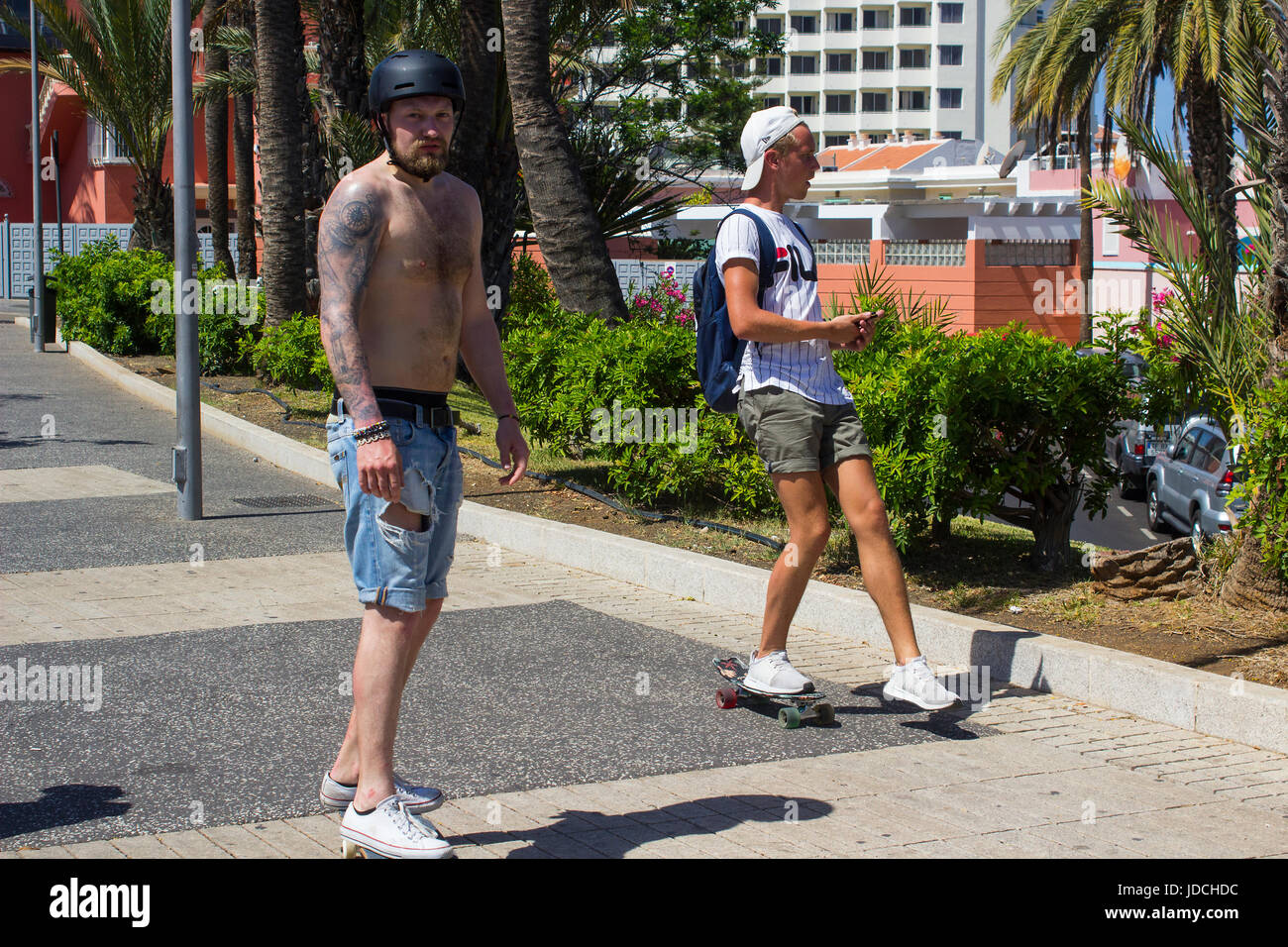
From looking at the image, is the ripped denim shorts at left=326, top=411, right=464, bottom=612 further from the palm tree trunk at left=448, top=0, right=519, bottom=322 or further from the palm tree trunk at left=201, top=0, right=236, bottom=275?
the palm tree trunk at left=201, top=0, right=236, bottom=275

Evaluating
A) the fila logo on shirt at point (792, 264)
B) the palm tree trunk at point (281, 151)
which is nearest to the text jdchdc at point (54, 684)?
the fila logo on shirt at point (792, 264)

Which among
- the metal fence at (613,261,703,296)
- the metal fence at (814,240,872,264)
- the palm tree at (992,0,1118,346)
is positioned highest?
the palm tree at (992,0,1118,346)

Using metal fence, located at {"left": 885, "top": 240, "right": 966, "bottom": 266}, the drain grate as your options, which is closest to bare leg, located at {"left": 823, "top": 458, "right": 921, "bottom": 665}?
the drain grate

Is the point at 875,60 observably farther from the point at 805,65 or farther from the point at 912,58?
the point at 805,65

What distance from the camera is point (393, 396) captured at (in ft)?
12.5

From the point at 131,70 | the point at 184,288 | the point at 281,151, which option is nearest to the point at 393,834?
the point at 184,288

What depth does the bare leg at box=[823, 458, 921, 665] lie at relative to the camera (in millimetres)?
5128

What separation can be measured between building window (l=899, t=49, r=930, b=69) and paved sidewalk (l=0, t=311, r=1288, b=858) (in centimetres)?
9457

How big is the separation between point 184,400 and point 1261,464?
670cm

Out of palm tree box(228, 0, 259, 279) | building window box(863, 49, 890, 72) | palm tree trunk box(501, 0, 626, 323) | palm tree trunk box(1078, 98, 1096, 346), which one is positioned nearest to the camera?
palm tree trunk box(501, 0, 626, 323)

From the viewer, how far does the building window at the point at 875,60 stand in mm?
97312

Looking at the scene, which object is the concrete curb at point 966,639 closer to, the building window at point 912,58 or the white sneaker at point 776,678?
the white sneaker at point 776,678

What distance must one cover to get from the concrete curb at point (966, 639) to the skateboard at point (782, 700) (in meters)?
0.92
